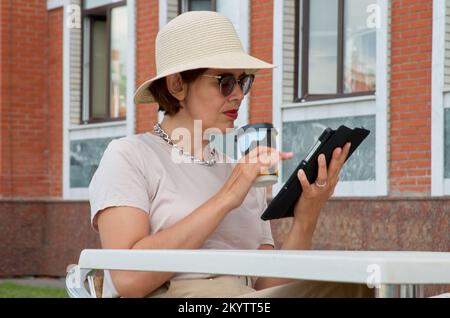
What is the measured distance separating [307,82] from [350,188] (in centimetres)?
134

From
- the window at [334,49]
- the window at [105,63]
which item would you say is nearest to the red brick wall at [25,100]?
the window at [105,63]

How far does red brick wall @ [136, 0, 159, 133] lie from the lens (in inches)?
519

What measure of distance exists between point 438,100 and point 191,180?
20.0 feet

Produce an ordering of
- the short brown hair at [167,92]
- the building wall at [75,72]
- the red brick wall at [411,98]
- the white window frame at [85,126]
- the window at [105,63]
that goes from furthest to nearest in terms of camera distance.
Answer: the building wall at [75,72]
the window at [105,63]
the white window frame at [85,126]
the red brick wall at [411,98]
the short brown hair at [167,92]

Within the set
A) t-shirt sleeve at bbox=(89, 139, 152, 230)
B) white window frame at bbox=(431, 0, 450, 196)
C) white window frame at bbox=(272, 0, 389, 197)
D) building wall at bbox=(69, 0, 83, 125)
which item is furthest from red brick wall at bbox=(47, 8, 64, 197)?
t-shirt sleeve at bbox=(89, 139, 152, 230)

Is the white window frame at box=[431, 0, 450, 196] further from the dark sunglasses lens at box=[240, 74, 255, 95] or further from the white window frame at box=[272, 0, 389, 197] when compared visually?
the dark sunglasses lens at box=[240, 74, 255, 95]

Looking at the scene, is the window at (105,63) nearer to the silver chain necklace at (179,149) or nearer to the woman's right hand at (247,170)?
the silver chain necklace at (179,149)

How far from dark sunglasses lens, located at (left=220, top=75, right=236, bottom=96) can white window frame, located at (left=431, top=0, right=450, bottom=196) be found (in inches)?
233

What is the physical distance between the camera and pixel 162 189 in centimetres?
334

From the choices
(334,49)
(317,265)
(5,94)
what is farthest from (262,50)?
(317,265)

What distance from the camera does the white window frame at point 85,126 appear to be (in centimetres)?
1362

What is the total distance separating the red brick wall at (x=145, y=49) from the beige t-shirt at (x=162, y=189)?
947 cm

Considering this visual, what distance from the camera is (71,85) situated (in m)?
Answer: 14.9
